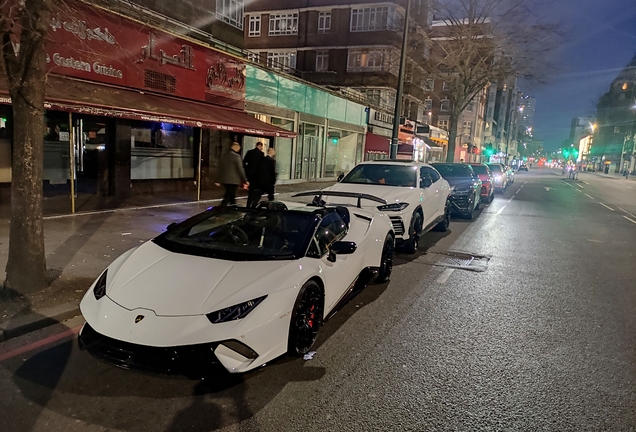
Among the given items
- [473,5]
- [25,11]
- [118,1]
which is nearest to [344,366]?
[25,11]

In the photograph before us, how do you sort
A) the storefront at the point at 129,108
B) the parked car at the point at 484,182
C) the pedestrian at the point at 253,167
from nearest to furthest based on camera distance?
the pedestrian at the point at 253,167, the storefront at the point at 129,108, the parked car at the point at 484,182

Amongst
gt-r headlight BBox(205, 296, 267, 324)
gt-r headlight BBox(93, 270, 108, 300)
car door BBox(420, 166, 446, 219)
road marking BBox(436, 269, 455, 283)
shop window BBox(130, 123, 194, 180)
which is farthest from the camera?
shop window BBox(130, 123, 194, 180)

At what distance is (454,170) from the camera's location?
15234mm

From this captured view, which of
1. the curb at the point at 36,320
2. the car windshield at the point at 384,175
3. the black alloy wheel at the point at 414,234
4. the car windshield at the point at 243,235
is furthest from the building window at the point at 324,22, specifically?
the curb at the point at 36,320

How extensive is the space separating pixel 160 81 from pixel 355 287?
10.5 m

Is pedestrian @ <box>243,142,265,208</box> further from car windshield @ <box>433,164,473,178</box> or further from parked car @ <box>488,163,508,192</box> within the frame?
parked car @ <box>488,163,508,192</box>

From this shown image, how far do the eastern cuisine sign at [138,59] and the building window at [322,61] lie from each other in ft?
72.6

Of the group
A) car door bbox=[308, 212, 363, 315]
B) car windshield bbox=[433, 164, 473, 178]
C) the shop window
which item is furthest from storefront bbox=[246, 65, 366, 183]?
car door bbox=[308, 212, 363, 315]

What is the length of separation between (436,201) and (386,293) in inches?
175

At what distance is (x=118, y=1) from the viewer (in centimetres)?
1205

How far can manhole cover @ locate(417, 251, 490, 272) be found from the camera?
786 centimetres

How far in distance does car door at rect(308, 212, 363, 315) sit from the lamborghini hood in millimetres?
518

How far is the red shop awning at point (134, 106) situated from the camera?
9203 mm

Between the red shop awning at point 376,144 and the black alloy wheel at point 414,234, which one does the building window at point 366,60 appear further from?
the black alloy wheel at point 414,234
